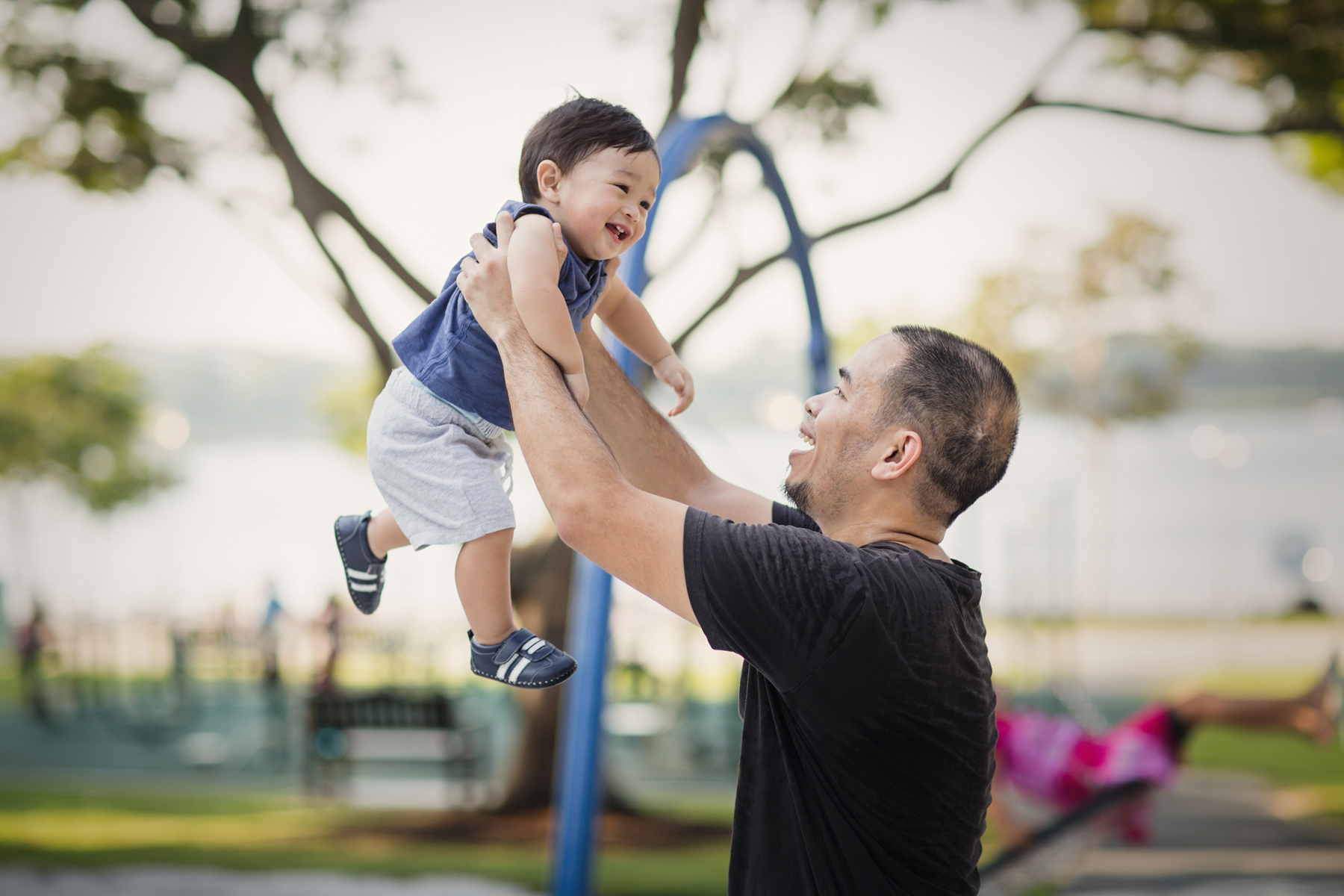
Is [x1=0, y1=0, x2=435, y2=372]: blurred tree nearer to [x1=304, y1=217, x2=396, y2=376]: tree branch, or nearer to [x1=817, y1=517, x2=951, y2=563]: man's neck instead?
[x1=304, y1=217, x2=396, y2=376]: tree branch

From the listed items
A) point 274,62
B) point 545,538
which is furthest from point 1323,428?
point 274,62

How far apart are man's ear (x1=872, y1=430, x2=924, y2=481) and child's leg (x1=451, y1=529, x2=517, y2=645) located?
553mm

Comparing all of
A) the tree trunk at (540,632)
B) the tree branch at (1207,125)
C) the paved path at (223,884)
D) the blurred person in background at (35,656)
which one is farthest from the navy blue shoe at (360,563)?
the blurred person in background at (35,656)

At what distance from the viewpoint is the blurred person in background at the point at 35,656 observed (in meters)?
10.6

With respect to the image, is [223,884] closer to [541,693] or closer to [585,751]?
[541,693]

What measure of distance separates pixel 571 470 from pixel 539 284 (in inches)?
9.4

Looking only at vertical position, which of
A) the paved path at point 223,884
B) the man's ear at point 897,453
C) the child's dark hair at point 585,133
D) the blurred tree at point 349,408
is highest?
the blurred tree at point 349,408

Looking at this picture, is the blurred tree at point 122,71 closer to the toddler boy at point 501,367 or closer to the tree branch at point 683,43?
the tree branch at point 683,43

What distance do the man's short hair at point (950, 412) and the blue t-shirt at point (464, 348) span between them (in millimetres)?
488

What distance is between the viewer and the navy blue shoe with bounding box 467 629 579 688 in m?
1.39

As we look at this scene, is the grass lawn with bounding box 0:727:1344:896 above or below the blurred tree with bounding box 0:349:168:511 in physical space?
below

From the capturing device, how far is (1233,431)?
1788cm

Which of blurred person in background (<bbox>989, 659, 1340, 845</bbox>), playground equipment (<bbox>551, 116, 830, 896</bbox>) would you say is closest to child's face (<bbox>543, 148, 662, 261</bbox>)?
playground equipment (<bbox>551, 116, 830, 896</bbox>)

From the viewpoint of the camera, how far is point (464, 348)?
1442 mm
